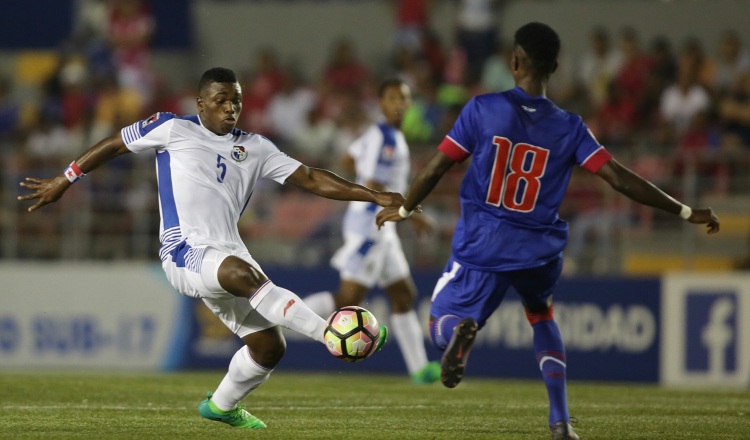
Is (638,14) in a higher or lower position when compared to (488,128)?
higher

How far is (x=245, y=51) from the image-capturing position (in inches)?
822

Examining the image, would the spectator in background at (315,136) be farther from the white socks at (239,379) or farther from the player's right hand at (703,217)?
the player's right hand at (703,217)

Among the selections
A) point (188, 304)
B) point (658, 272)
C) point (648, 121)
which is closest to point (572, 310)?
point (658, 272)

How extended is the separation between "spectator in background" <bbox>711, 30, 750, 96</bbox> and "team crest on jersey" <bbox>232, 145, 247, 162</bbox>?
10.2 metres

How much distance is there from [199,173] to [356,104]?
10.2m

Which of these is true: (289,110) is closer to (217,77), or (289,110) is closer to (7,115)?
(7,115)

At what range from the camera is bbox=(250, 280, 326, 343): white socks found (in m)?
7.09

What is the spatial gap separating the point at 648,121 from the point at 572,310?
3.42 m

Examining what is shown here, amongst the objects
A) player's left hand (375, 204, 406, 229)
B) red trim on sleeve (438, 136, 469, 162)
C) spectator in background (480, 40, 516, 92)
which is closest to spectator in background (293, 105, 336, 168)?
spectator in background (480, 40, 516, 92)

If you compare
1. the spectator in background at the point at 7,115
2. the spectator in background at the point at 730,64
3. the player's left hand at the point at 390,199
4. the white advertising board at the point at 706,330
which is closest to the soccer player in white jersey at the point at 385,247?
the white advertising board at the point at 706,330

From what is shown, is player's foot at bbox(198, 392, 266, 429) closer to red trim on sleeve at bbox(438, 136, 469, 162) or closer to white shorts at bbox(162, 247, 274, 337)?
white shorts at bbox(162, 247, 274, 337)

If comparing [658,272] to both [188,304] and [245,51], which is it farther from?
[245,51]

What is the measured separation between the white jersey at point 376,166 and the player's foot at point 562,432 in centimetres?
556

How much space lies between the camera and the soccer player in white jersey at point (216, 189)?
764 cm
